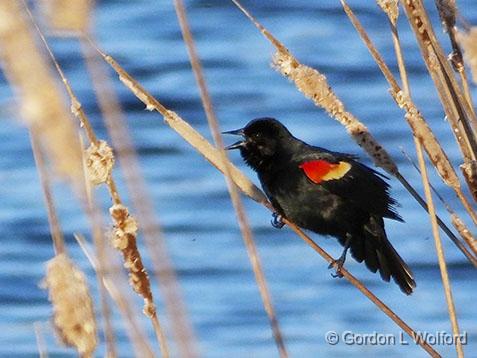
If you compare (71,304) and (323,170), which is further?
(323,170)

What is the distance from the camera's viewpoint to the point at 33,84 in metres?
1.36

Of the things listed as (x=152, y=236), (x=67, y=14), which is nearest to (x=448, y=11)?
(x=152, y=236)

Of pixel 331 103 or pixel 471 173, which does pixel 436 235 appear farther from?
pixel 331 103

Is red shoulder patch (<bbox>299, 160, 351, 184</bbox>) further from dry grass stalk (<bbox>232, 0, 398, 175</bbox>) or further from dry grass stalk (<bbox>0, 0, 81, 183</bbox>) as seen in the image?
dry grass stalk (<bbox>0, 0, 81, 183</bbox>)

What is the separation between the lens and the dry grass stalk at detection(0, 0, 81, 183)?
1360 mm

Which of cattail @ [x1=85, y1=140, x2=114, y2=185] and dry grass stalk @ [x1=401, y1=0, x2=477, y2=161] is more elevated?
dry grass stalk @ [x1=401, y1=0, x2=477, y2=161]

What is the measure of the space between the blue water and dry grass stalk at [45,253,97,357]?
6.09 feet

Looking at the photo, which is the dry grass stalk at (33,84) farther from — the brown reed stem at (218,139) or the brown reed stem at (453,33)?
the brown reed stem at (453,33)

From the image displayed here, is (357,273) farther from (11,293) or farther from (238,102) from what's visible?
(238,102)

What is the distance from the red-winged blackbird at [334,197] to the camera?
3068 millimetres

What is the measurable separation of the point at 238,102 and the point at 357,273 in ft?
6.76

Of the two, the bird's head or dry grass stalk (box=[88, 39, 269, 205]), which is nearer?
dry grass stalk (box=[88, 39, 269, 205])

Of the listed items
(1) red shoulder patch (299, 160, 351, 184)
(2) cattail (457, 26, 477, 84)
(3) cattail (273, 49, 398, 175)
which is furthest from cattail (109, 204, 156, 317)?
(1) red shoulder patch (299, 160, 351, 184)

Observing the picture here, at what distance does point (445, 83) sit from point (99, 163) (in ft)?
2.31
